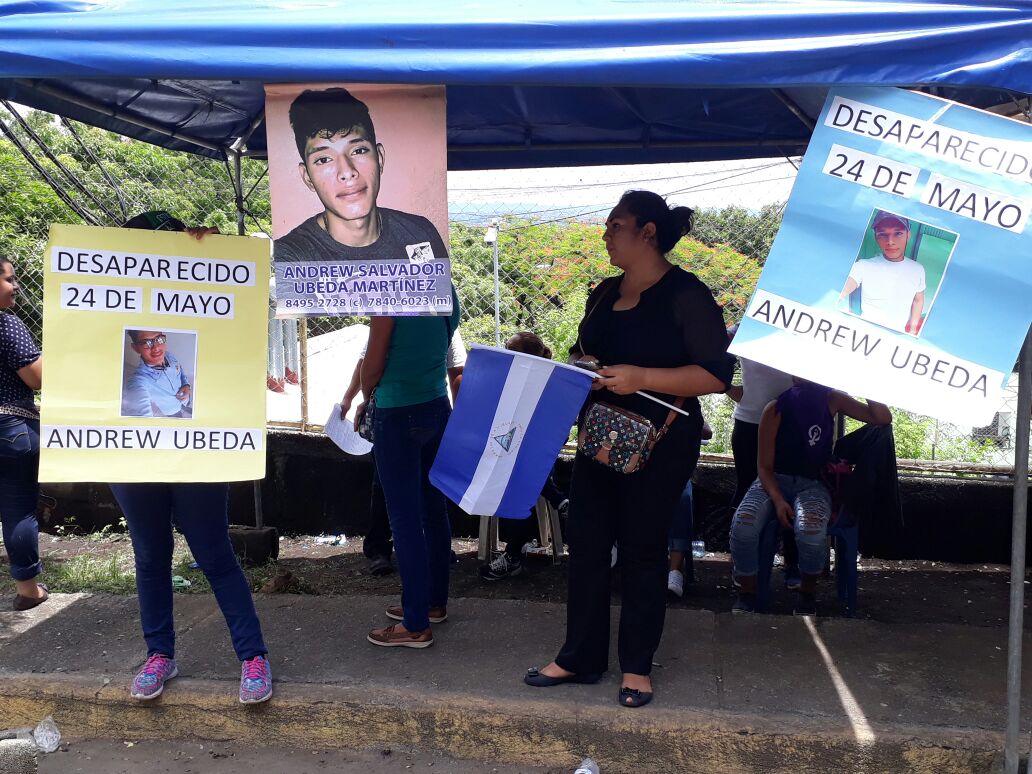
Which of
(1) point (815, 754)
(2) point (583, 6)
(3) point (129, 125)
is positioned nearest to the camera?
(2) point (583, 6)

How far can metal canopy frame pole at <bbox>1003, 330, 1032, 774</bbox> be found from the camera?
2.68 m

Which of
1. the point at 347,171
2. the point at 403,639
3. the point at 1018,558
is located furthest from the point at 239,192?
the point at 1018,558

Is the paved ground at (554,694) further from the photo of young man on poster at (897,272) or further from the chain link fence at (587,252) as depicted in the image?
the chain link fence at (587,252)

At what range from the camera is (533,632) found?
3982mm

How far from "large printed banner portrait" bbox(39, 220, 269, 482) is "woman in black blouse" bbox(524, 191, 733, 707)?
121 cm

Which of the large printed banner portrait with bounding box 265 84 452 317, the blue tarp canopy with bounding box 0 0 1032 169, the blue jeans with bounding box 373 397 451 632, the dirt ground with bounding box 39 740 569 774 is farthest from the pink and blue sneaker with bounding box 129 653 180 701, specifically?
the blue tarp canopy with bounding box 0 0 1032 169

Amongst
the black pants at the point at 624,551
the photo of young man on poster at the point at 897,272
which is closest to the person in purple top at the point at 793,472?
the black pants at the point at 624,551

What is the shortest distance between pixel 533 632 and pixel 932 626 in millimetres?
1738

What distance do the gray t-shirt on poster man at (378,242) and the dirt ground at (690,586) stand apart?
2260mm

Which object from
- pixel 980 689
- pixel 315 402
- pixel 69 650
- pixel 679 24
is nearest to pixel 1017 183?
pixel 679 24

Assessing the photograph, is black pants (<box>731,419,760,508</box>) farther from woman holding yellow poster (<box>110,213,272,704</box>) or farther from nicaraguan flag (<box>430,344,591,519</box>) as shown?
woman holding yellow poster (<box>110,213,272,704</box>)

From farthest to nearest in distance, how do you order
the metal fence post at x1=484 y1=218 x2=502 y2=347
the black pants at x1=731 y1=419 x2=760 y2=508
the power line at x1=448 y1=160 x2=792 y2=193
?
the metal fence post at x1=484 y1=218 x2=502 y2=347 → the power line at x1=448 y1=160 x2=792 y2=193 → the black pants at x1=731 y1=419 x2=760 y2=508

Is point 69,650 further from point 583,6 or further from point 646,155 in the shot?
point 646,155

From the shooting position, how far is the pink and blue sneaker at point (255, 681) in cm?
339
